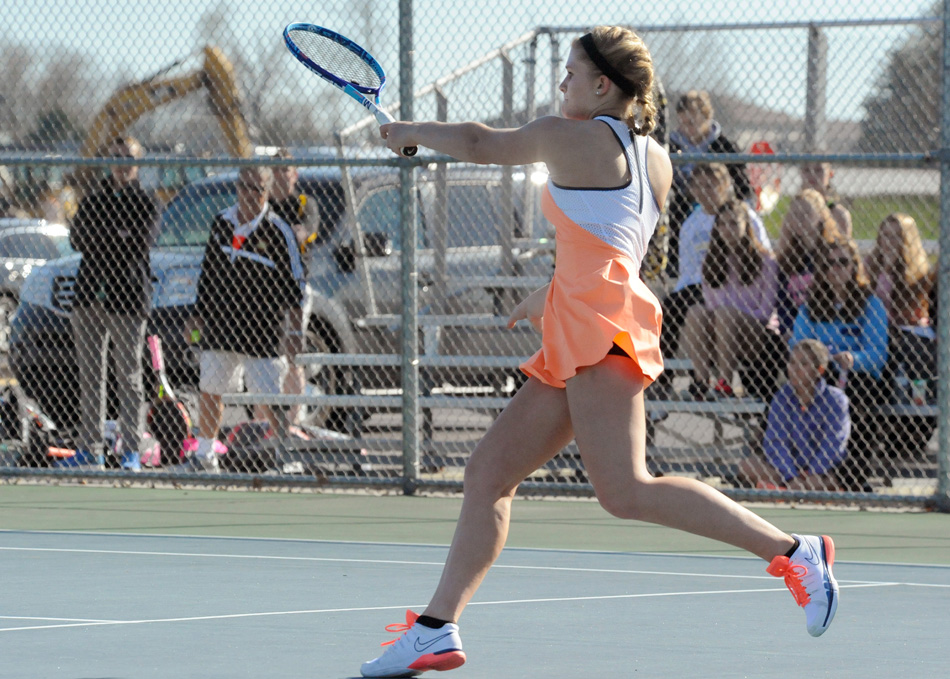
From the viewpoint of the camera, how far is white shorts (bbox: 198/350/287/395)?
9930 millimetres

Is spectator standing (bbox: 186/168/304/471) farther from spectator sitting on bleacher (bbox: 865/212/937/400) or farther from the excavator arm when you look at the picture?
spectator sitting on bleacher (bbox: 865/212/937/400)

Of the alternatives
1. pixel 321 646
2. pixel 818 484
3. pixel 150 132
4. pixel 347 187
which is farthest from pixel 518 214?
pixel 321 646

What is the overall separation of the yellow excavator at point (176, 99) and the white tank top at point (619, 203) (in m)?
5.90

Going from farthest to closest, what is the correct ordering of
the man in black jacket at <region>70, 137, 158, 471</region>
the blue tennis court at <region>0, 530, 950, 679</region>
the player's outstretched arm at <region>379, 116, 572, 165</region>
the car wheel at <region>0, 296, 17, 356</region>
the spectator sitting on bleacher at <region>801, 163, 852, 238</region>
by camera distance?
the car wheel at <region>0, 296, 17, 356</region> → the man in black jacket at <region>70, 137, 158, 471</region> → the spectator sitting on bleacher at <region>801, 163, 852, 238</region> → the blue tennis court at <region>0, 530, 950, 679</region> → the player's outstretched arm at <region>379, 116, 572, 165</region>

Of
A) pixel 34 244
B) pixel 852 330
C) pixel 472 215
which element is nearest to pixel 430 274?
pixel 472 215

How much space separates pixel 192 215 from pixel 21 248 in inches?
208

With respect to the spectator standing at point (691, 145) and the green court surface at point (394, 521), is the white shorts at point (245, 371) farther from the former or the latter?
the spectator standing at point (691, 145)

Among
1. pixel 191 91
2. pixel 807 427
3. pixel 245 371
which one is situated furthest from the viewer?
pixel 191 91

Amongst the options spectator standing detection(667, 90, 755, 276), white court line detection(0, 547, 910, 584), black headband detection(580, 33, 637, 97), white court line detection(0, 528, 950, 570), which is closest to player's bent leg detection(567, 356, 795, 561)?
black headband detection(580, 33, 637, 97)

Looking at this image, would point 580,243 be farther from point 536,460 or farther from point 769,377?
point 769,377

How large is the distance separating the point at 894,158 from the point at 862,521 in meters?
1.82

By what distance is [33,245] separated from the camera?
1684cm

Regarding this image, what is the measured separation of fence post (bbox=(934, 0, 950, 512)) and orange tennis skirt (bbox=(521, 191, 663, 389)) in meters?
4.19

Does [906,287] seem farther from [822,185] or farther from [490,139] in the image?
[490,139]
